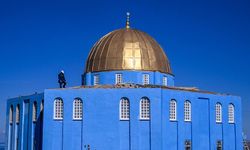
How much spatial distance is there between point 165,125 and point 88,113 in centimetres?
722

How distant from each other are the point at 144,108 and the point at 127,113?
5.39 feet

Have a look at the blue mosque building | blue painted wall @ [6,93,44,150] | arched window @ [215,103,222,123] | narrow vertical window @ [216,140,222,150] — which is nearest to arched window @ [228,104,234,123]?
the blue mosque building

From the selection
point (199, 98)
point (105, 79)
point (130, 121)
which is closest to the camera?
point (130, 121)

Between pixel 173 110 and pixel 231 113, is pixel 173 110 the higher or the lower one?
the higher one

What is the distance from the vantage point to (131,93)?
127ft

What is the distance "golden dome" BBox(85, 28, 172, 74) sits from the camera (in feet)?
153

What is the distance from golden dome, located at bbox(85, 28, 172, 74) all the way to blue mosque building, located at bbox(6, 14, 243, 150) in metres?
0.11

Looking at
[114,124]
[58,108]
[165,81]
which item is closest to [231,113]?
[165,81]

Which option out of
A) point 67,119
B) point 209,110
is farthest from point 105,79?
point 209,110

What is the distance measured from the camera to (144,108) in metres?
38.7

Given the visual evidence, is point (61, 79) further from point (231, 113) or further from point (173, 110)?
point (231, 113)

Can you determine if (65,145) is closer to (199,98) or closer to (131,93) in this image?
(131,93)

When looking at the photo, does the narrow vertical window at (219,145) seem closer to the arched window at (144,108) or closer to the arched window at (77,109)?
→ the arched window at (144,108)

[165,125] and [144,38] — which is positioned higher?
[144,38]
